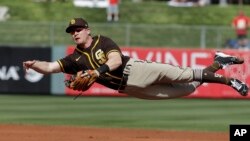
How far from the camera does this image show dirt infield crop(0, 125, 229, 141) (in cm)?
1418

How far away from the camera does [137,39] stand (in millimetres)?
28828

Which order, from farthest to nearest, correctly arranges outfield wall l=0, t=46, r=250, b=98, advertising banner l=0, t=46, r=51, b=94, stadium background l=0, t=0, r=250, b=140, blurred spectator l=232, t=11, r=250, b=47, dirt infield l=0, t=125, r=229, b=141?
blurred spectator l=232, t=11, r=250, b=47 < advertising banner l=0, t=46, r=51, b=94 < outfield wall l=0, t=46, r=250, b=98 < stadium background l=0, t=0, r=250, b=140 < dirt infield l=0, t=125, r=229, b=141

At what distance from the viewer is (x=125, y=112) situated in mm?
19641

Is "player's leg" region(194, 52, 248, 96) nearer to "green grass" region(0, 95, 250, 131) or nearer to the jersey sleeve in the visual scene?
the jersey sleeve

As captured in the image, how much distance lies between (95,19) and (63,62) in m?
19.3

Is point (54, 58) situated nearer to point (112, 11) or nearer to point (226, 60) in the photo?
point (112, 11)

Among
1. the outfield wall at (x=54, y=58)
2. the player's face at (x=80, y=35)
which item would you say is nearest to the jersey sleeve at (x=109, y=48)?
the player's face at (x=80, y=35)

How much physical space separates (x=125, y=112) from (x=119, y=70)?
6.43 meters

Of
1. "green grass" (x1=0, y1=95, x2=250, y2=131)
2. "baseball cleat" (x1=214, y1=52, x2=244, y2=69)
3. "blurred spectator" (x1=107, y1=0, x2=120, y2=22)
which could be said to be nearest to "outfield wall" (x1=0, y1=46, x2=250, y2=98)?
"green grass" (x1=0, y1=95, x2=250, y2=131)

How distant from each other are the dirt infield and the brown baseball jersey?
50.9 inches

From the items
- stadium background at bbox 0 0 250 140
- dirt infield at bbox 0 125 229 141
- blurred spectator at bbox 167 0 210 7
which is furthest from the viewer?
blurred spectator at bbox 167 0 210 7

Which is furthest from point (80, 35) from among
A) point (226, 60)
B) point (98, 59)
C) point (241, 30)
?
point (241, 30)

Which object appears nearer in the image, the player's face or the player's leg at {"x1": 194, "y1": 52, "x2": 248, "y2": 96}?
the player's face

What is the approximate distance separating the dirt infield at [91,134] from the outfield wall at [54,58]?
8221mm
